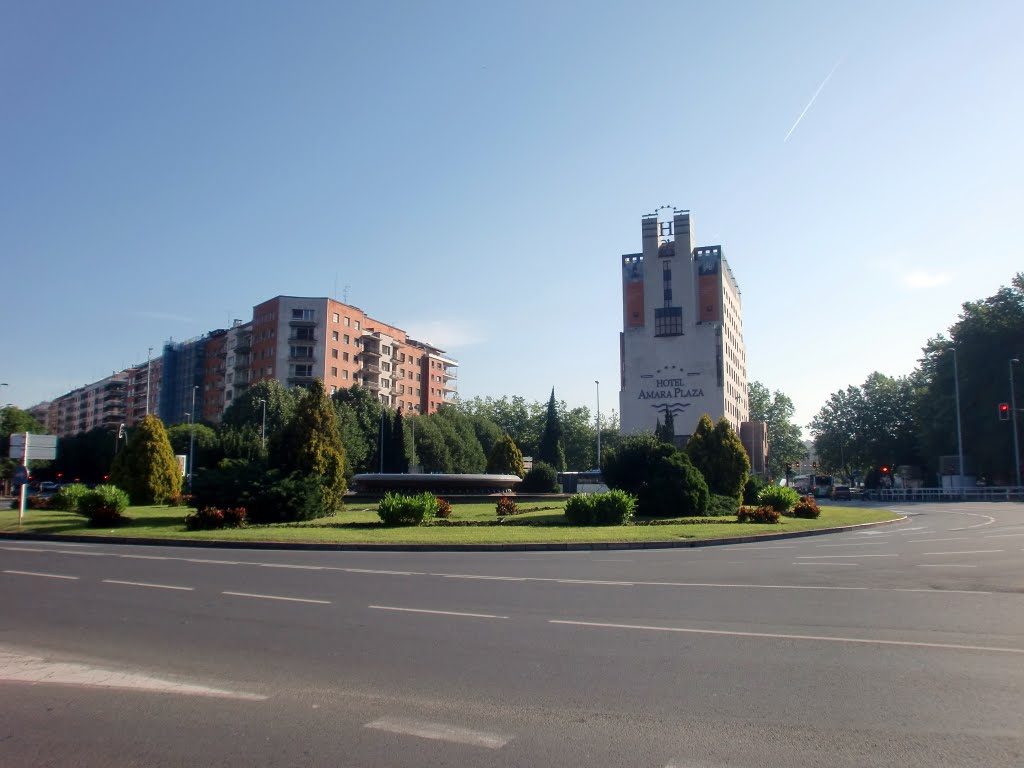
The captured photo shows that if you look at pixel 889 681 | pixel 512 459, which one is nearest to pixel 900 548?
pixel 889 681

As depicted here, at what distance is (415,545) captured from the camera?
18.4m

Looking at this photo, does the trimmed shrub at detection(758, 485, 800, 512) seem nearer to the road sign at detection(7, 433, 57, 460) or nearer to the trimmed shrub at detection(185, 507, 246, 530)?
the trimmed shrub at detection(185, 507, 246, 530)

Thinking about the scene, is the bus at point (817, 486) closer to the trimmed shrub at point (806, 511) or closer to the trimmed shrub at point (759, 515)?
the trimmed shrub at point (806, 511)

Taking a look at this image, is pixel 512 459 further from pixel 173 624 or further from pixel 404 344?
pixel 404 344

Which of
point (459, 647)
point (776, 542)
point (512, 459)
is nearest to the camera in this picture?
point (459, 647)

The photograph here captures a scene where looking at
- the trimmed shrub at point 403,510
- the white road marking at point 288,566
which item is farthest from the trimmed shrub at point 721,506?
the white road marking at point 288,566

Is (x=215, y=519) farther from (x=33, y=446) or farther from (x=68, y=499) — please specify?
(x=68, y=499)

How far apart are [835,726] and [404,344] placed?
340ft

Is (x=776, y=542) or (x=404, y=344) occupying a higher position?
(x=404, y=344)

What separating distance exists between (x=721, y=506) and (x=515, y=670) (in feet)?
79.8

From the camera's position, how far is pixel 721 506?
29375 millimetres

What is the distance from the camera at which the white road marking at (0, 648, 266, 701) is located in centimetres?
599

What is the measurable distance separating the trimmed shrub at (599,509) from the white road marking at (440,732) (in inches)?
782

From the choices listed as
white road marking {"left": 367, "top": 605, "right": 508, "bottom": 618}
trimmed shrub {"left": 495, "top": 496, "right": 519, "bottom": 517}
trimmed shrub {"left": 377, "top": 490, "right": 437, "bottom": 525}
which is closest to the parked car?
trimmed shrub {"left": 495, "top": 496, "right": 519, "bottom": 517}
